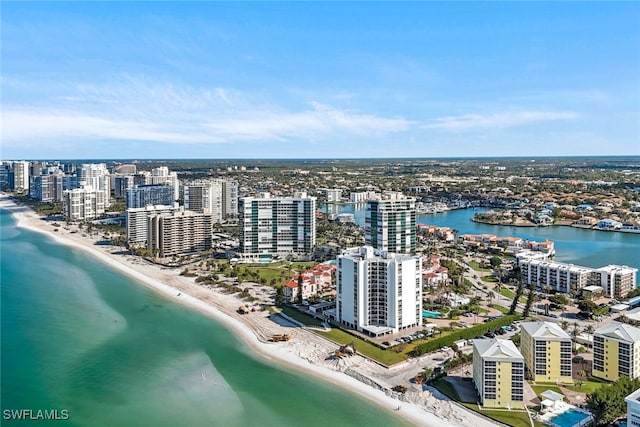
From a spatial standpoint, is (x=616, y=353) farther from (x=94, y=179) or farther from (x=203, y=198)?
(x=94, y=179)

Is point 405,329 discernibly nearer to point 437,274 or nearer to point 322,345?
point 322,345

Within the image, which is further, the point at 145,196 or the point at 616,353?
the point at 145,196

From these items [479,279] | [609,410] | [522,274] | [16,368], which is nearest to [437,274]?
[479,279]

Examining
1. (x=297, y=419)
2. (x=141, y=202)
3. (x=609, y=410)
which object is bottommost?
(x=297, y=419)

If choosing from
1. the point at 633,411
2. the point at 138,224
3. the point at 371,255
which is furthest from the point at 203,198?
the point at 633,411

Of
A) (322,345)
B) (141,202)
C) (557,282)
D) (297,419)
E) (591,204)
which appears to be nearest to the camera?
(297,419)

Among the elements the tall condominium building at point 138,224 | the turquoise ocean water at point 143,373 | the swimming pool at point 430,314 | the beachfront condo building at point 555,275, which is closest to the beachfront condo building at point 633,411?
the turquoise ocean water at point 143,373

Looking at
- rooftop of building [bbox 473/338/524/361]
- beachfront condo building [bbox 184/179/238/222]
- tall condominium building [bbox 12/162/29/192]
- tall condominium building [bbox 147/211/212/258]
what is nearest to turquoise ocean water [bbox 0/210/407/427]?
rooftop of building [bbox 473/338/524/361]
